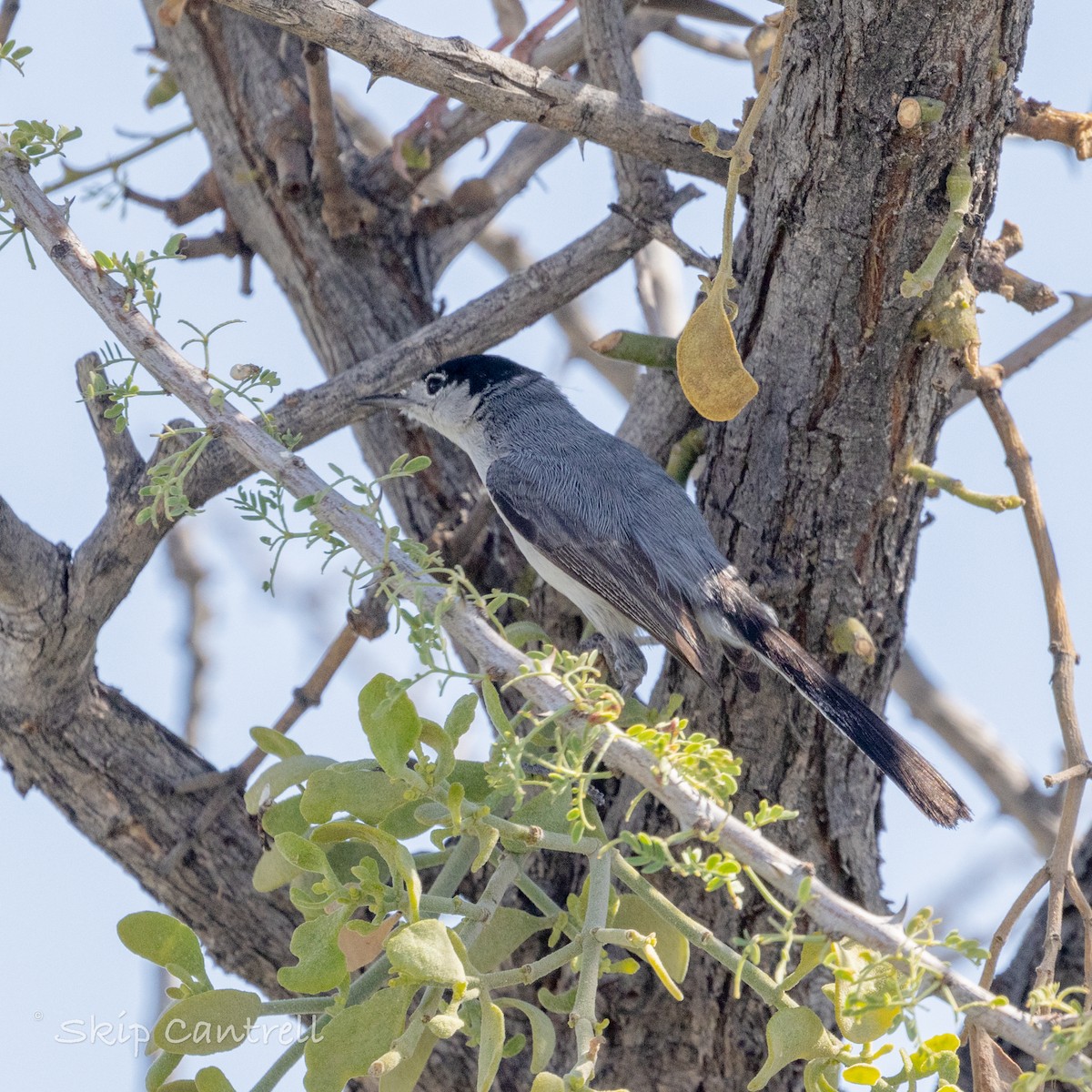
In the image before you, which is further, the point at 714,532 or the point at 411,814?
the point at 714,532

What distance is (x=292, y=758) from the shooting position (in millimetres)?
1833

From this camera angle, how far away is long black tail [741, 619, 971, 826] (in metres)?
2.20

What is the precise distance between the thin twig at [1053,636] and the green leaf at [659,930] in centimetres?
48

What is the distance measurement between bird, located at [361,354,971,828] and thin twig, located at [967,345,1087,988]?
26 centimetres

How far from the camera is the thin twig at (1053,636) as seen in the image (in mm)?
1832

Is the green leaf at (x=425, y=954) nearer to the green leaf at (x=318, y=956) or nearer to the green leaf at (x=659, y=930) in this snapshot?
the green leaf at (x=318, y=956)

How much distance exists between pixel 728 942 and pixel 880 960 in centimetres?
129

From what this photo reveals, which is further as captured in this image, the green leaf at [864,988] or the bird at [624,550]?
the bird at [624,550]

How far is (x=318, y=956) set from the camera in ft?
4.73

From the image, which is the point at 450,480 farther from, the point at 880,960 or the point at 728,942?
the point at 880,960

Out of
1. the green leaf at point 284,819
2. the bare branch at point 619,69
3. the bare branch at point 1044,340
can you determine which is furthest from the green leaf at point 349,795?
the bare branch at point 1044,340

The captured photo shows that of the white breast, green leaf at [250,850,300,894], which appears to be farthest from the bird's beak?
green leaf at [250,850,300,894]

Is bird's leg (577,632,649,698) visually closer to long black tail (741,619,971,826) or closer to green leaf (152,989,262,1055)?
long black tail (741,619,971,826)

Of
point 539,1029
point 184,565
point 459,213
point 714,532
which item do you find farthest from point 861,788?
point 184,565
